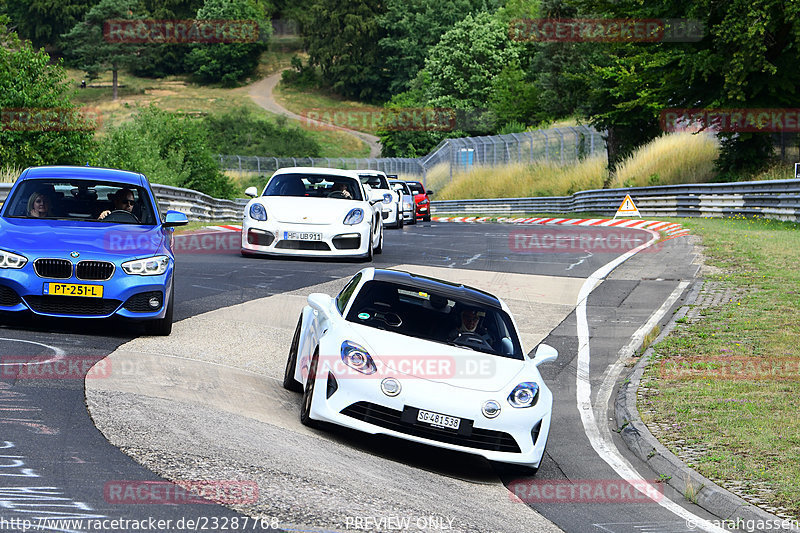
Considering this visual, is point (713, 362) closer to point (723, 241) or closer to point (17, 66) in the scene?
point (723, 241)

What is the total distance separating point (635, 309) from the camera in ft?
51.3

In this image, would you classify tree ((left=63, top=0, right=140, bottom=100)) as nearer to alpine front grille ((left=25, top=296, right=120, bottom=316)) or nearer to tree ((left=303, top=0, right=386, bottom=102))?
tree ((left=303, top=0, right=386, bottom=102))

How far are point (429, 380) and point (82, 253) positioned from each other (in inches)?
162

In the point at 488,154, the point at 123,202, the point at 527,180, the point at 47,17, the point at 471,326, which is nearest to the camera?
the point at 471,326

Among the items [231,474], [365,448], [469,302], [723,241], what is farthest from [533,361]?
[723,241]

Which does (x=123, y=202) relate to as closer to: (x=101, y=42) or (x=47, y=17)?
(x=101, y=42)

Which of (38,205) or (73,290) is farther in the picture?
(38,205)

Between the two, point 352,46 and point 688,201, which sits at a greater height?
point 352,46

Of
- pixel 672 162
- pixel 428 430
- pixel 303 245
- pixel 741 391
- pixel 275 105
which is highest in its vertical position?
pixel 428 430

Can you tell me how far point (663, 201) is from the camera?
123 feet

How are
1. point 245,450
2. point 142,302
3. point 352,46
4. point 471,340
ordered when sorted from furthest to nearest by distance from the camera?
point 352,46, point 142,302, point 471,340, point 245,450

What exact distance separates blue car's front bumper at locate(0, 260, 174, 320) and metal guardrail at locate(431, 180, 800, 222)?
20965 millimetres

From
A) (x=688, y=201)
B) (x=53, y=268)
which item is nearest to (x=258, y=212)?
(x=53, y=268)

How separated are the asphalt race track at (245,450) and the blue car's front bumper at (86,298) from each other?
0.29m
